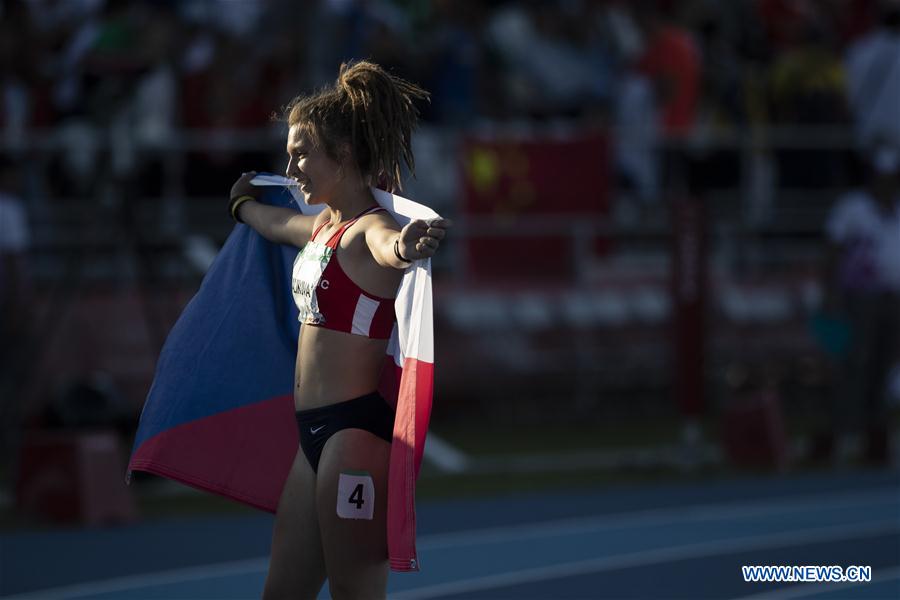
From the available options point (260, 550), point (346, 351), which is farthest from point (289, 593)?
point (260, 550)

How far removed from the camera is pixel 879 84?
16.5 m

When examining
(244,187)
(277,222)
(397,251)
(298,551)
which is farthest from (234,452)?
Answer: (397,251)

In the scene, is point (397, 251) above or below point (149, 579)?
above

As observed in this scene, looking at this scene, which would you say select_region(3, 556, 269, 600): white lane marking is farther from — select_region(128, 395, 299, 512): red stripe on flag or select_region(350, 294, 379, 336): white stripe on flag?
select_region(350, 294, 379, 336): white stripe on flag

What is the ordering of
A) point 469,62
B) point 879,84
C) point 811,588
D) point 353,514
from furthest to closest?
point 879,84, point 469,62, point 811,588, point 353,514

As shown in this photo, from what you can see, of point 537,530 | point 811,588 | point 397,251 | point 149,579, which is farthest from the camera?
point 537,530

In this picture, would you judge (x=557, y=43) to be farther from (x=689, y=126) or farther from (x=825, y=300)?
(x=825, y=300)

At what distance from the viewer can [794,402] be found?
17.1 m

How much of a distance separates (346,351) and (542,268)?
10.2 metres

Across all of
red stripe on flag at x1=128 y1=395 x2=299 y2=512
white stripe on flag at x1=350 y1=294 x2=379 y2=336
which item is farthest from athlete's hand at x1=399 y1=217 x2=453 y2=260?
red stripe on flag at x1=128 y1=395 x2=299 y2=512

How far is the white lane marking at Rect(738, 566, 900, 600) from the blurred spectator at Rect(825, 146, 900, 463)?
457 cm

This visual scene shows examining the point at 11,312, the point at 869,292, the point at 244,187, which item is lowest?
the point at 869,292

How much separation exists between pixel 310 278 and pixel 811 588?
4018 mm

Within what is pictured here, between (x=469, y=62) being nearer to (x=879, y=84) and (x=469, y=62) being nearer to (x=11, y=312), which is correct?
(x=879, y=84)
